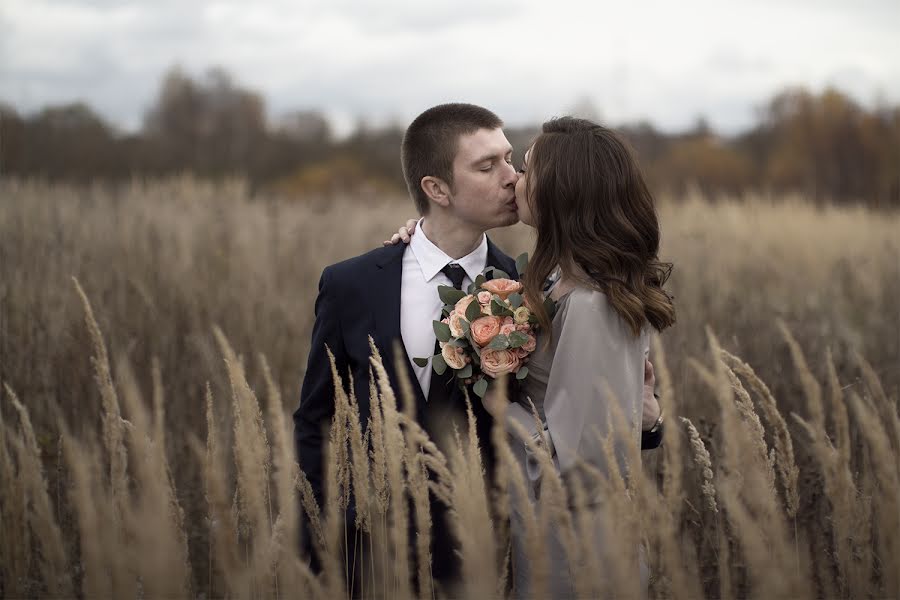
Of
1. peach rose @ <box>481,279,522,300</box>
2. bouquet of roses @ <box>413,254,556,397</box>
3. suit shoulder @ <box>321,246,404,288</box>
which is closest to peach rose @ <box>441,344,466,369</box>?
bouquet of roses @ <box>413,254,556,397</box>

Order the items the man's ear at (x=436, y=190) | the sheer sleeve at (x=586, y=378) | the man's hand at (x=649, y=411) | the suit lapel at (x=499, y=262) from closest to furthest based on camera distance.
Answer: the sheer sleeve at (x=586, y=378)
the man's hand at (x=649, y=411)
the man's ear at (x=436, y=190)
the suit lapel at (x=499, y=262)

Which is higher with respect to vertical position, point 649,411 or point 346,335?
point 346,335

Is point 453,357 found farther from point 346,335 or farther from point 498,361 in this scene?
point 346,335

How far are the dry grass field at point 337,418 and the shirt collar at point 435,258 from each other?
0.48 meters

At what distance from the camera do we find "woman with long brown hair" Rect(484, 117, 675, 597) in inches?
82.0

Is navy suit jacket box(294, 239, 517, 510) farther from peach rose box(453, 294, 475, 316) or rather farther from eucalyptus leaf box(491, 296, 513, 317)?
eucalyptus leaf box(491, 296, 513, 317)

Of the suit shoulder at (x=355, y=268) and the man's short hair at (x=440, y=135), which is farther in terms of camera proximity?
the man's short hair at (x=440, y=135)

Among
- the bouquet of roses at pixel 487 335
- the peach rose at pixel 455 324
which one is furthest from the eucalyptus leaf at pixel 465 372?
the peach rose at pixel 455 324

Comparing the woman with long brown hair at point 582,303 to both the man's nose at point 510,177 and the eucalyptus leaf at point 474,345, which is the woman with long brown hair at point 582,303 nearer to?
the eucalyptus leaf at point 474,345

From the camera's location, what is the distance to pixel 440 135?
2799 millimetres

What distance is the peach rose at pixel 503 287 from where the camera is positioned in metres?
2.29

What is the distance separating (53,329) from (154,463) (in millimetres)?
3305

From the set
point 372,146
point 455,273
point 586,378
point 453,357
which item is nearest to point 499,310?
point 453,357

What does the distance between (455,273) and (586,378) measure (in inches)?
29.8
